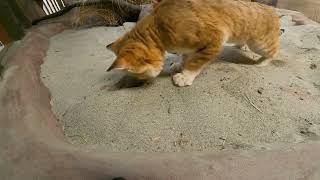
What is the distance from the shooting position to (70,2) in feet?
12.3

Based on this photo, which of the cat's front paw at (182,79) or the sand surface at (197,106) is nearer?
the sand surface at (197,106)

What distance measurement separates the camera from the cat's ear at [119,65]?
1.72 metres

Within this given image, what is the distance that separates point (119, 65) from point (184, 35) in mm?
381

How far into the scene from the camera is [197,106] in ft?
6.01

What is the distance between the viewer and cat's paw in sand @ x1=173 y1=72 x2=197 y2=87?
1.98m

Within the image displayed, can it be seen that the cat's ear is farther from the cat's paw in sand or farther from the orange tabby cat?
the cat's paw in sand

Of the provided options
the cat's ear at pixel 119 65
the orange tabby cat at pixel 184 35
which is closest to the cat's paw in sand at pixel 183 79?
the orange tabby cat at pixel 184 35

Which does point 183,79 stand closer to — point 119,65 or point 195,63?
point 195,63

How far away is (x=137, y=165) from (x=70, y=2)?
8.82 feet

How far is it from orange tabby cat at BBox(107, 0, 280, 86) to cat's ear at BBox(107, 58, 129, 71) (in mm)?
15

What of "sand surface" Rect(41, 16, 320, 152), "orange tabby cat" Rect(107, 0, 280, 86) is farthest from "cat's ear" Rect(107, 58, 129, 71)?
"sand surface" Rect(41, 16, 320, 152)

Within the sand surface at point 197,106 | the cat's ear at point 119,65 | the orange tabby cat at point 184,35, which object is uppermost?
the cat's ear at point 119,65

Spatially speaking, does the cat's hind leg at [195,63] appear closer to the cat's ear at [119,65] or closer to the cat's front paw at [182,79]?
the cat's front paw at [182,79]

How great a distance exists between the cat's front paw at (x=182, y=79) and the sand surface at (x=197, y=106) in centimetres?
3
